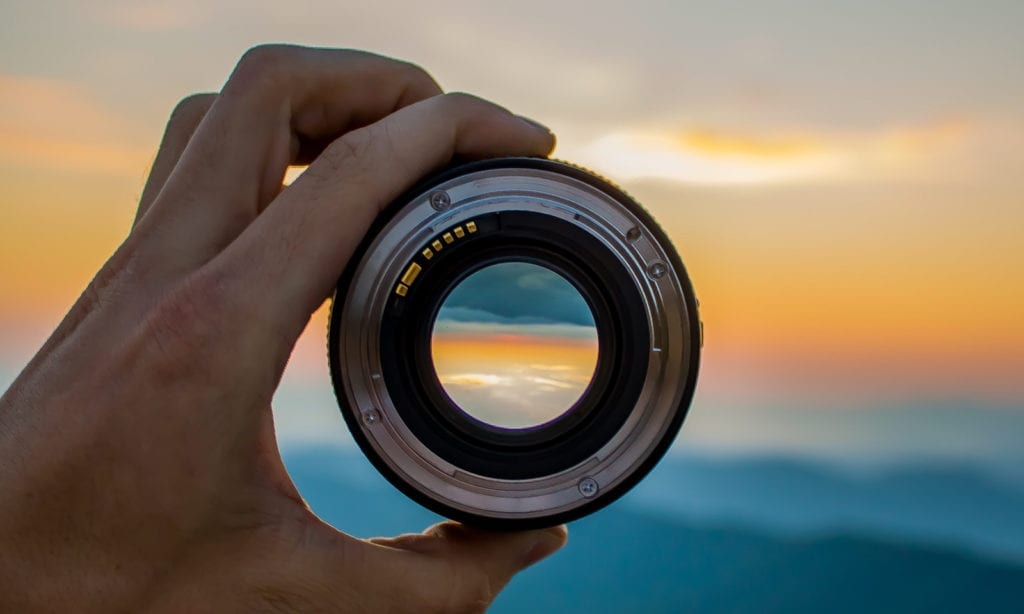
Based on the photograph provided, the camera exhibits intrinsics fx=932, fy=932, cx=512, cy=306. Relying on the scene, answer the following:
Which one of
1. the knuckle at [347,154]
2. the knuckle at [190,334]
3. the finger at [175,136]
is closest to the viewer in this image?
the knuckle at [190,334]

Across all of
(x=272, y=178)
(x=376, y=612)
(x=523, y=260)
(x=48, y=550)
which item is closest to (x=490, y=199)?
(x=523, y=260)

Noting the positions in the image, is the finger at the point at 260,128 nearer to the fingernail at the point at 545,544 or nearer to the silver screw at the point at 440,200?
the silver screw at the point at 440,200

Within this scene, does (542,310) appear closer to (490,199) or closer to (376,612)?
(490,199)

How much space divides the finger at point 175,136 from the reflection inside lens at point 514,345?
586 millimetres

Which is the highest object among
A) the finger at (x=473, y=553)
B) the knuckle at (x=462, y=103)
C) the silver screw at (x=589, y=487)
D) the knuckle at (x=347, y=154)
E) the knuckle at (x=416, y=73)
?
the knuckle at (x=416, y=73)

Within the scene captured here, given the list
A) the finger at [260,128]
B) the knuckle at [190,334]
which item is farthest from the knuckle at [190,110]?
the knuckle at [190,334]

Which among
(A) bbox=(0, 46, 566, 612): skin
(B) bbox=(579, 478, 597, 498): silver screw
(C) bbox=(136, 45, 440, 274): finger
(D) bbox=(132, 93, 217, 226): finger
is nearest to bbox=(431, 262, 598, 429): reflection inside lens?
(B) bbox=(579, 478, 597, 498): silver screw

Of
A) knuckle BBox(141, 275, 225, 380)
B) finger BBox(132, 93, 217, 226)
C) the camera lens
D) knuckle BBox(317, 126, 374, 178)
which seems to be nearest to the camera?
knuckle BBox(141, 275, 225, 380)

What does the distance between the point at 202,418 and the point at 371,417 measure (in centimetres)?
33

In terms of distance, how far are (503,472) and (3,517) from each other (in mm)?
721

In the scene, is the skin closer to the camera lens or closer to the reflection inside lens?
the camera lens

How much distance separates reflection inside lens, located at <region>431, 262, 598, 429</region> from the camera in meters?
1.52

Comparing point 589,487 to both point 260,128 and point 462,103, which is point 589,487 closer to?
point 462,103

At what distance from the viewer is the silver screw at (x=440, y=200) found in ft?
4.95
